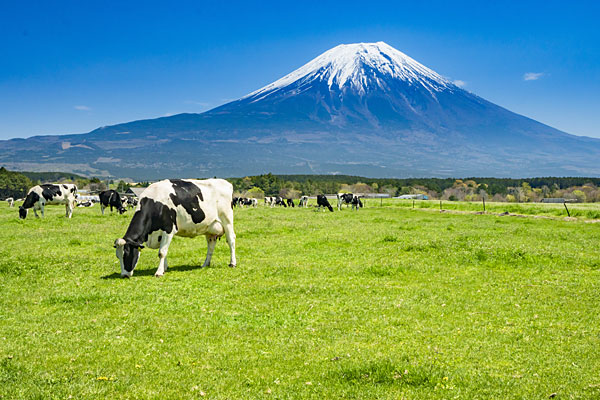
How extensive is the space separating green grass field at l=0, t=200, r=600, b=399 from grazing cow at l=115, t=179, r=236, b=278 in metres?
0.77

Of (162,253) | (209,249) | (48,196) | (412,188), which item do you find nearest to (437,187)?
(412,188)

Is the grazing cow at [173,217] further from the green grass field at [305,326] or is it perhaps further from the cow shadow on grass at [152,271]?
the green grass field at [305,326]

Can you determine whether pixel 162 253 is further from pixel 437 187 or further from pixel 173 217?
pixel 437 187

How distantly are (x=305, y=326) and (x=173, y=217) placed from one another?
679 centimetres

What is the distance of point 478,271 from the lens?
14.9 metres

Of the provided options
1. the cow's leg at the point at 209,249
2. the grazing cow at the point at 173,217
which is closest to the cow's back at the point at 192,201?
the grazing cow at the point at 173,217

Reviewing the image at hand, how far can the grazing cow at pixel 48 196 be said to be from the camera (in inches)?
1342

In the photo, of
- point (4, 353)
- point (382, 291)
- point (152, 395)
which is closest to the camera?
point (152, 395)

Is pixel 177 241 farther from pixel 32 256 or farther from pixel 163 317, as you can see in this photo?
pixel 163 317

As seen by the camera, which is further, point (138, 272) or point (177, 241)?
point (177, 241)

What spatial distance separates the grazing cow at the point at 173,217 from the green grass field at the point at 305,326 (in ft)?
2.53

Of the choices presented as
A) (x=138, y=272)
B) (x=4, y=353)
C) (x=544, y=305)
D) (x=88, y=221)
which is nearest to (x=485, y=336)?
(x=544, y=305)

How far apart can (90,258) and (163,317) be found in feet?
25.3

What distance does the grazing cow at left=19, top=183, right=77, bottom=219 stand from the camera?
Answer: 34094 mm
